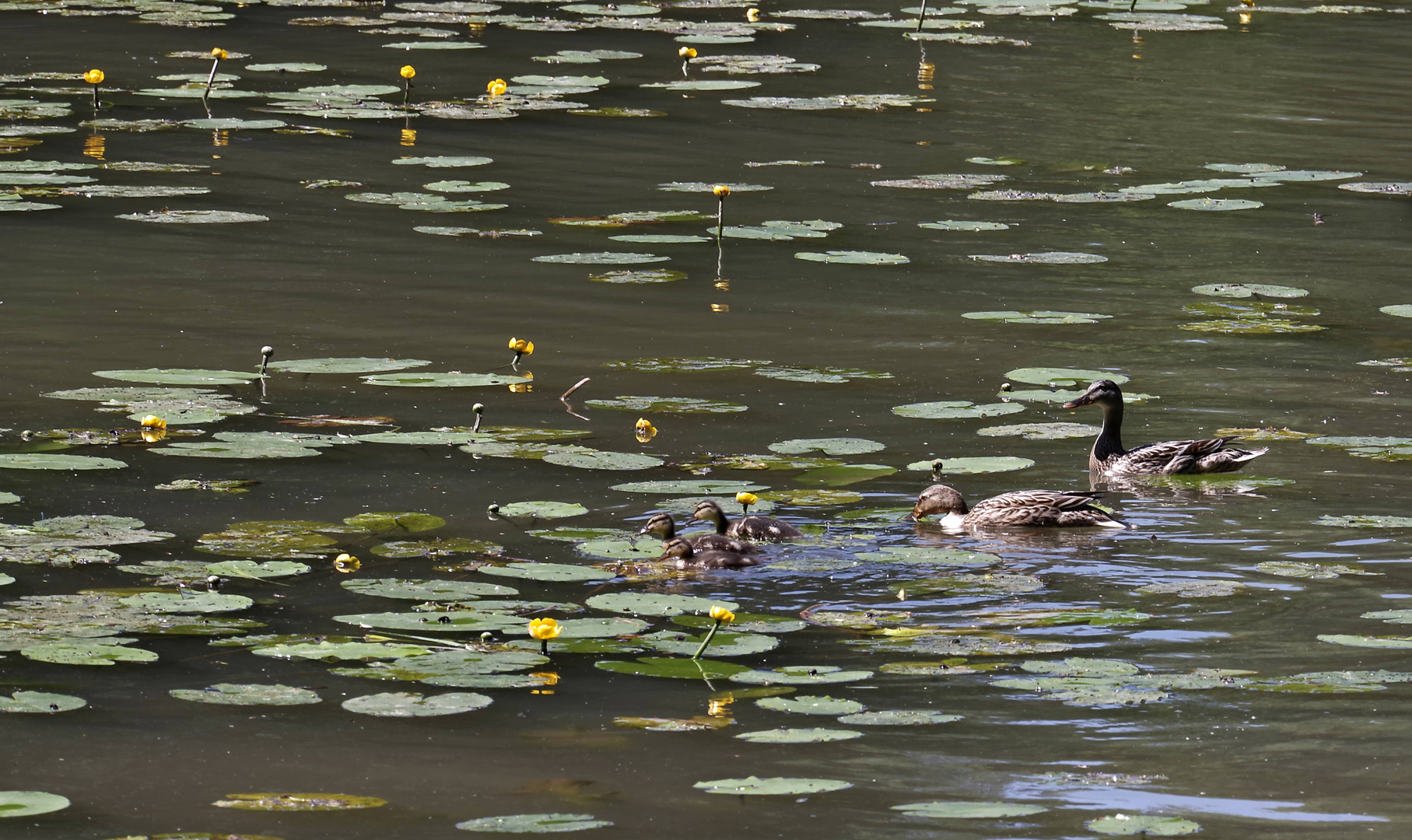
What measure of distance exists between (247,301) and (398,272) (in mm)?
1306

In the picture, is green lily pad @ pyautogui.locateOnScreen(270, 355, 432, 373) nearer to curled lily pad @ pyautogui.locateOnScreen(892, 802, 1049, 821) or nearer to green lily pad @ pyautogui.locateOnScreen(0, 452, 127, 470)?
green lily pad @ pyautogui.locateOnScreen(0, 452, 127, 470)

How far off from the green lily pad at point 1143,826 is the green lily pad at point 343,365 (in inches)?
274

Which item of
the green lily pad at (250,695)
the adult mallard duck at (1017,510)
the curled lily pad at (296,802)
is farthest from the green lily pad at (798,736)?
the adult mallard duck at (1017,510)

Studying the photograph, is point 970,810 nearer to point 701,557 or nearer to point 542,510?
point 701,557

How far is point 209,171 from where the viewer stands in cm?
1819

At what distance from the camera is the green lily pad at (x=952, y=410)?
38.3ft

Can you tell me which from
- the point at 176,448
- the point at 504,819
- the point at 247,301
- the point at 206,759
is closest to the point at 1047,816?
the point at 504,819

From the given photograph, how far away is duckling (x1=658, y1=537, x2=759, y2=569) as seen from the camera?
29.5 feet

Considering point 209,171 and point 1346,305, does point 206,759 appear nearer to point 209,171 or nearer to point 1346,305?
point 1346,305

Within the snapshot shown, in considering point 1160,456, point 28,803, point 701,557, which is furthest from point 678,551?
point 28,803

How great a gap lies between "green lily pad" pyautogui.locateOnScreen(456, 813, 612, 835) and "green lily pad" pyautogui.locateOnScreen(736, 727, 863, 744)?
0.73 meters

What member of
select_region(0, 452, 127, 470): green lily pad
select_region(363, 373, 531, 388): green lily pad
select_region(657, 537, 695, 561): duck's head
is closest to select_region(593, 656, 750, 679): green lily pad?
select_region(657, 537, 695, 561): duck's head

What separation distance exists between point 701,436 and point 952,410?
1.39 m

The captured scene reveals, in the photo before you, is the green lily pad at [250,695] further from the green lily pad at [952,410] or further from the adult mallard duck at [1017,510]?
the green lily pad at [952,410]
